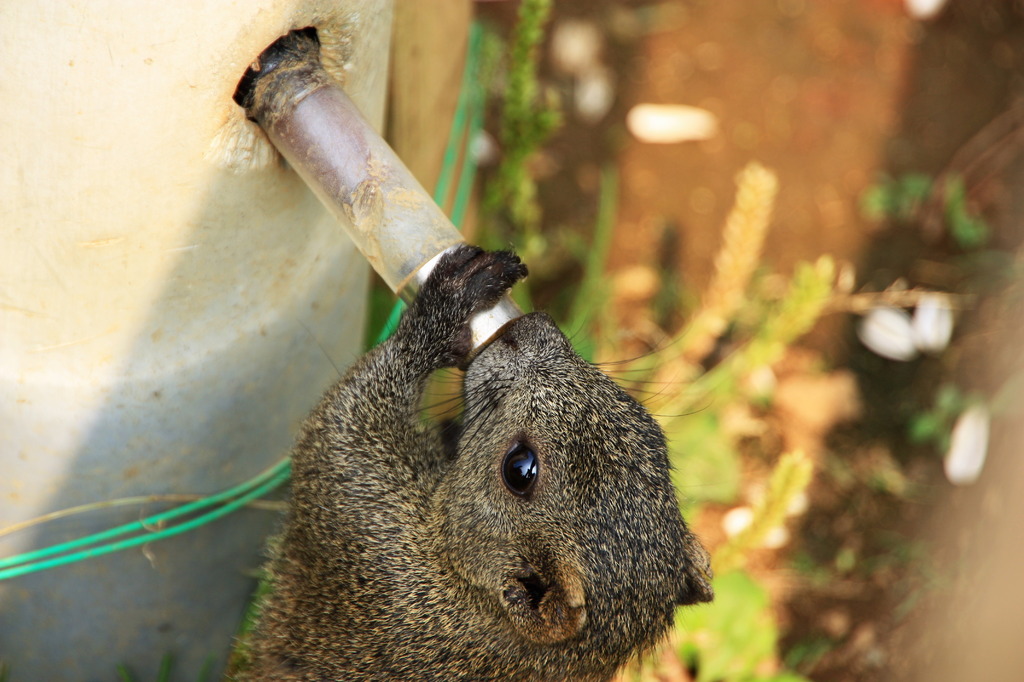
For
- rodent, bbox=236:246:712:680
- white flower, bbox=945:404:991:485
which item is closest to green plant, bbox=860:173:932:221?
white flower, bbox=945:404:991:485

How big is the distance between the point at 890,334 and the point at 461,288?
308 cm

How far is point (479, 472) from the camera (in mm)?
2631

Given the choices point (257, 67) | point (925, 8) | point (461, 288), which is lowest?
point (925, 8)

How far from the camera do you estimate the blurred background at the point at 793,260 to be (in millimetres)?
3850

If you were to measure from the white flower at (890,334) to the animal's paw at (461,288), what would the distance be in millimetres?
2870

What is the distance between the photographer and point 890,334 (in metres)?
4.72

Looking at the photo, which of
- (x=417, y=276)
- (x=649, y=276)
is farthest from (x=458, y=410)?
(x=649, y=276)

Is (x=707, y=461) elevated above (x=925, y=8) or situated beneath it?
situated beneath

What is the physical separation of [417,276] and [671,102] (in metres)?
3.36

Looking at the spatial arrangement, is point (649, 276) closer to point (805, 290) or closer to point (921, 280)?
point (921, 280)

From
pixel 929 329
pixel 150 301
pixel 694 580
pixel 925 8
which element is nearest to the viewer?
pixel 150 301

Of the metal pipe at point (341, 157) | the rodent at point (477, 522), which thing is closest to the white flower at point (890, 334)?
the rodent at point (477, 522)

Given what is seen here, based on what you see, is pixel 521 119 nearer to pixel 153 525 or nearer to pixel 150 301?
pixel 150 301

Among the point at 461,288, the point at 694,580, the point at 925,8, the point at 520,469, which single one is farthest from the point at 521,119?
the point at 925,8
